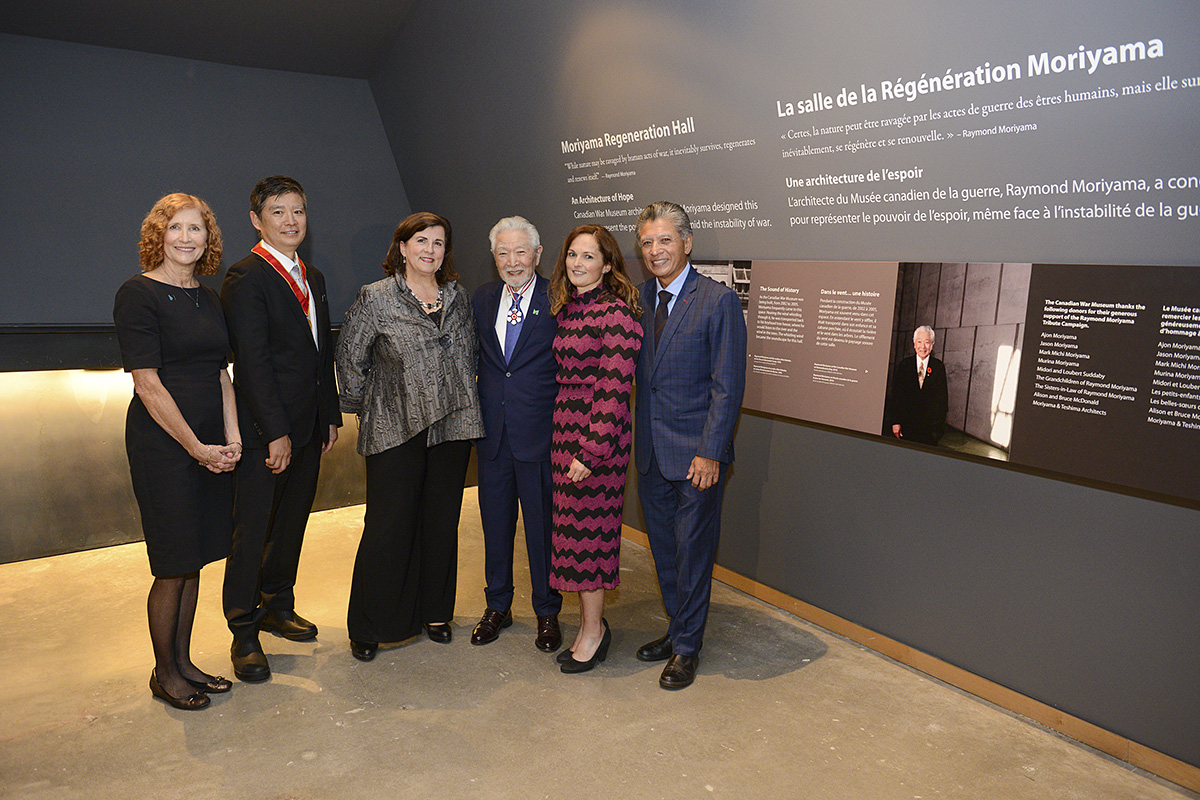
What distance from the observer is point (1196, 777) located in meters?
2.34

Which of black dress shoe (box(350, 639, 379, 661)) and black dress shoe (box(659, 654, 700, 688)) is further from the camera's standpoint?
black dress shoe (box(350, 639, 379, 661))

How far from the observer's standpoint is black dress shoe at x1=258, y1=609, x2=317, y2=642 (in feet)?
10.8

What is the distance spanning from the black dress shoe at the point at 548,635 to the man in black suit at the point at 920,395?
1566mm

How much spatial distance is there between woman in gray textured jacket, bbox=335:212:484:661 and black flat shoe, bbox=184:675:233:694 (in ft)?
1.57

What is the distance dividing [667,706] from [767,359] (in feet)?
5.03

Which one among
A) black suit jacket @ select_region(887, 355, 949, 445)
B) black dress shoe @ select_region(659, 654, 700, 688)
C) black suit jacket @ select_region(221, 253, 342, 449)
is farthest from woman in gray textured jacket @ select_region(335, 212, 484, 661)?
black suit jacket @ select_region(887, 355, 949, 445)

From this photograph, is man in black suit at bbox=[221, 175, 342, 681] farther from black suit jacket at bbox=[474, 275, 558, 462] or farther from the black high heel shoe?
the black high heel shoe

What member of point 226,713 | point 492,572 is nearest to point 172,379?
point 226,713

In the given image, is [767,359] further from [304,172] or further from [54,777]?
[304,172]

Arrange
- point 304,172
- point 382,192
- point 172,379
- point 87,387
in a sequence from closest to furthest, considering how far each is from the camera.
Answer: point 172,379 < point 87,387 < point 304,172 < point 382,192

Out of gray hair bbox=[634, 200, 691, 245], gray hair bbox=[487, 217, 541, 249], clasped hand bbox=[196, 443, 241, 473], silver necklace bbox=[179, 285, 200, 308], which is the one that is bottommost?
clasped hand bbox=[196, 443, 241, 473]

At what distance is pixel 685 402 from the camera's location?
2.88m

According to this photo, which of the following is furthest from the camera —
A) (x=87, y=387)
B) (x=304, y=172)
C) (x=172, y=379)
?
(x=304, y=172)

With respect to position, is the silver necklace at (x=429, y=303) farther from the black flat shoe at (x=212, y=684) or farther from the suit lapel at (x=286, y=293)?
the black flat shoe at (x=212, y=684)
